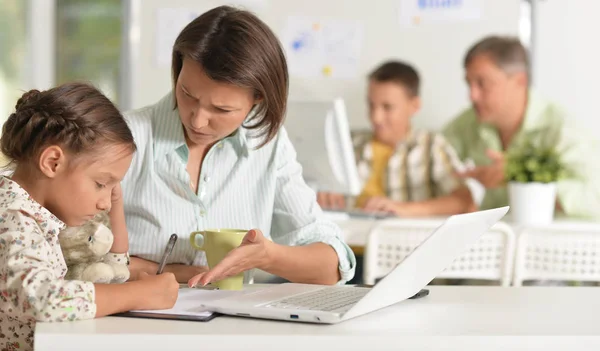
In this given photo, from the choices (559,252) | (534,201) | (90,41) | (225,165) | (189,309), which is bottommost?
(559,252)

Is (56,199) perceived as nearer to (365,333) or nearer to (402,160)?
(365,333)

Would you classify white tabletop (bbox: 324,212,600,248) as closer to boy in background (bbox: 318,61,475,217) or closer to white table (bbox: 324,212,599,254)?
white table (bbox: 324,212,599,254)

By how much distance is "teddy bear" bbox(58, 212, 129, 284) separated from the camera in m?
1.31

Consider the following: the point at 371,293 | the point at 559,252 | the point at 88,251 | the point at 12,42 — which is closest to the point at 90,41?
the point at 12,42

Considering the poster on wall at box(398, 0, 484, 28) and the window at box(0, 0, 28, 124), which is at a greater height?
the poster on wall at box(398, 0, 484, 28)

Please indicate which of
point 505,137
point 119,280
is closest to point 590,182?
point 505,137

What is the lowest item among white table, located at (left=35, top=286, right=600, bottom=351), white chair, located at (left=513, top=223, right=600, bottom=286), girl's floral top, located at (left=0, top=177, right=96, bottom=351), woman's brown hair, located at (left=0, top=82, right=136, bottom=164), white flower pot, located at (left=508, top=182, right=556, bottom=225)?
white chair, located at (left=513, top=223, right=600, bottom=286)

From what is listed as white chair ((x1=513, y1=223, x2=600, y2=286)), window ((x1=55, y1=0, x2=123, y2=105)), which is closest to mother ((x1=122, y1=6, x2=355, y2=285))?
white chair ((x1=513, y1=223, x2=600, y2=286))

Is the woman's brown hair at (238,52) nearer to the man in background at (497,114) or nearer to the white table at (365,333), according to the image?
the white table at (365,333)

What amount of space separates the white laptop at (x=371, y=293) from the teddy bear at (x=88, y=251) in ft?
0.76

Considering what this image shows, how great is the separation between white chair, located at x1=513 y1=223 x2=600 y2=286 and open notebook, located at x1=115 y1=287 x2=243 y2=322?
1674 millimetres

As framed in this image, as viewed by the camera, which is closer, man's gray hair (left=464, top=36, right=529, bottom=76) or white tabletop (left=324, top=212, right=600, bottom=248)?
white tabletop (left=324, top=212, right=600, bottom=248)

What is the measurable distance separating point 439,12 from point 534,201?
5.32ft

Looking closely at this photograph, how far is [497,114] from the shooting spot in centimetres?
399
